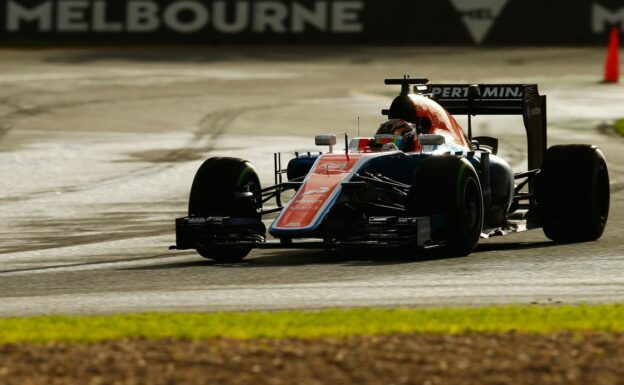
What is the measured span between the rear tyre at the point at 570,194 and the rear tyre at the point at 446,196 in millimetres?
1765

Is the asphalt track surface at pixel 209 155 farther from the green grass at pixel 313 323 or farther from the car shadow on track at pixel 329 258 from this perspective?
the green grass at pixel 313 323

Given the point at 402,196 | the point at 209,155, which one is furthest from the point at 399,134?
the point at 209,155

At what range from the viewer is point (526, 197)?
15.9 metres

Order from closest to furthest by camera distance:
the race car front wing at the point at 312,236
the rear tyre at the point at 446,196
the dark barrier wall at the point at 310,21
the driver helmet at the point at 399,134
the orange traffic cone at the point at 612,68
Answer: the race car front wing at the point at 312,236 → the rear tyre at the point at 446,196 → the driver helmet at the point at 399,134 → the orange traffic cone at the point at 612,68 → the dark barrier wall at the point at 310,21

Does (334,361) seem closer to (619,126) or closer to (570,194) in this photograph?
(570,194)

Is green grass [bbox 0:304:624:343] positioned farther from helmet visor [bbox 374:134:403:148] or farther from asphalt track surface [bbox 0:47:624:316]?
helmet visor [bbox 374:134:403:148]

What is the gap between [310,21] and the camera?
44.1m

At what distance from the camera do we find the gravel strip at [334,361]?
830 centimetres

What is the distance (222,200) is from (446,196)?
1.92m

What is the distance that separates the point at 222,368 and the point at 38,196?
1192 cm

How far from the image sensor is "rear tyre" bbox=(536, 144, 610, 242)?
596 inches

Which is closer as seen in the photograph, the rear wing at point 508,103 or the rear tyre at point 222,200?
the rear tyre at point 222,200

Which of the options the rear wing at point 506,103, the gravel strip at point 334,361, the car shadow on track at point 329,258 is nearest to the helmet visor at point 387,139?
the car shadow on track at point 329,258

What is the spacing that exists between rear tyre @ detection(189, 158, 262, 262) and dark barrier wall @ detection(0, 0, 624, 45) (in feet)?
95.3
